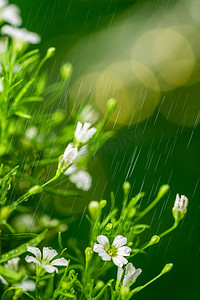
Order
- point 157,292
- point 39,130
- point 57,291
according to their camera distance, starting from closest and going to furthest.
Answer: point 57,291 → point 39,130 → point 157,292

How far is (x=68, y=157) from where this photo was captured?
17.2 inches

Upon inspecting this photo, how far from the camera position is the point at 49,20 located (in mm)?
1181

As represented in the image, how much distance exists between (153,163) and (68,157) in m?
0.79

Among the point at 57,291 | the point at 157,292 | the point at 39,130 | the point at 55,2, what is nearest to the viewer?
the point at 57,291

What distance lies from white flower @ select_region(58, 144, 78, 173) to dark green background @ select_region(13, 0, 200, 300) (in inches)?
26.4

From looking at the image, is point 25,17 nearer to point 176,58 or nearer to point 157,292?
point 176,58

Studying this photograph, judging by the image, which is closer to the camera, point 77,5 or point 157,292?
point 157,292

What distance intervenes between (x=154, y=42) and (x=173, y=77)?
118 millimetres

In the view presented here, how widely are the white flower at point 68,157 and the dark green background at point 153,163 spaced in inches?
26.4

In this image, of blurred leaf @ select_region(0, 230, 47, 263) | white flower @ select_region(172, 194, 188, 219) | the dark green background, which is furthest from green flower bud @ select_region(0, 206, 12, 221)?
the dark green background

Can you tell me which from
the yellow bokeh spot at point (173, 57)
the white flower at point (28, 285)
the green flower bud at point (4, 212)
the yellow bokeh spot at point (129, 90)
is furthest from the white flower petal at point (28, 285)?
the yellow bokeh spot at point (173, 57)

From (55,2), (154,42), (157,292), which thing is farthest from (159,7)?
(157,292)

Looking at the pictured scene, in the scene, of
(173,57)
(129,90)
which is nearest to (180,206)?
(129,90)

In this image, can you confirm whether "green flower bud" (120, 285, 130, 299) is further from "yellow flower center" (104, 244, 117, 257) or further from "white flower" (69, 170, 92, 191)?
"white flower" (69, 170, 92, 191)
